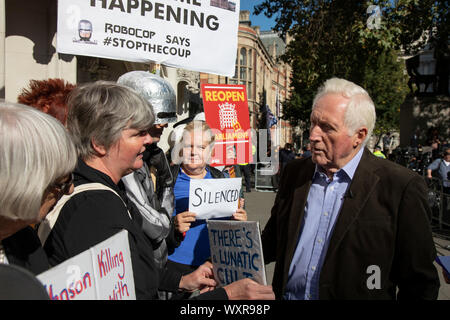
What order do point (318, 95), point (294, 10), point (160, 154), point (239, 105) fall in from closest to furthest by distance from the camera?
point (318, 95)
point (160, 154)
point (239, 105)
point (294, 10)

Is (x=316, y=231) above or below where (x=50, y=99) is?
below

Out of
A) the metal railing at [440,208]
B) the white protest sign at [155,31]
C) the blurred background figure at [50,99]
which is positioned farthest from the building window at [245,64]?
the blurred background figure at [50,99]

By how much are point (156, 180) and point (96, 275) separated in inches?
66.9

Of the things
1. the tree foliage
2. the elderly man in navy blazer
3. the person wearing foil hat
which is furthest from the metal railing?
the person wearing foil hat

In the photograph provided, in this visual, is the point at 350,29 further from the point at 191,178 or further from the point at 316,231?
the point at 316,231

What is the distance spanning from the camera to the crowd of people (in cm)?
111

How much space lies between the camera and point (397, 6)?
9.13m

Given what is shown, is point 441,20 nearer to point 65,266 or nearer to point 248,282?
point 248,282

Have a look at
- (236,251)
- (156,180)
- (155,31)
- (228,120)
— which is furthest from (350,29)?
(236,251)

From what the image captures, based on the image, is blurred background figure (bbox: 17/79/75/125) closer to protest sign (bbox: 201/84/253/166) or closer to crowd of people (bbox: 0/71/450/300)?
crowd of people (bbox: 0/71/450/300)

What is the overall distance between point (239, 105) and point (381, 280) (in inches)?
146

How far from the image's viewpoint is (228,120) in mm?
5016

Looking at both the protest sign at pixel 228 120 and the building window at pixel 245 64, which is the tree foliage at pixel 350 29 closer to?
the protest sign at pixel 228 120
